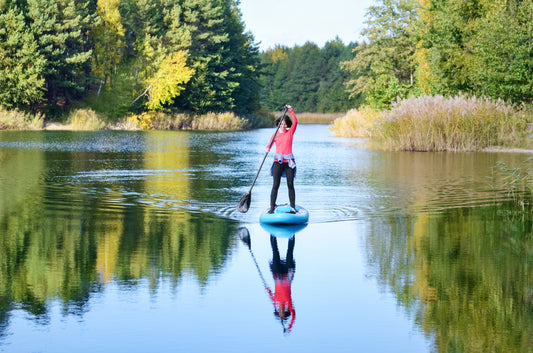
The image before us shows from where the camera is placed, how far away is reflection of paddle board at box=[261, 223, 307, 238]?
1334cm

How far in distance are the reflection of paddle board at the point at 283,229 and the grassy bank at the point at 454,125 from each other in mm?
23165

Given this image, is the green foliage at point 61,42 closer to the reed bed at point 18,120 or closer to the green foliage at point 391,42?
the reed bed at point 18,120

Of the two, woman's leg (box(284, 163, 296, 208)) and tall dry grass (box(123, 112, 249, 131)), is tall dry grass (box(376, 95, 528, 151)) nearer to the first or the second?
woman's leg (box(284, 163, 296, 208))

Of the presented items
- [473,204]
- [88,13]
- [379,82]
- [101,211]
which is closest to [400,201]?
[473,204]

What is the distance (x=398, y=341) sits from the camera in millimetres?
6863

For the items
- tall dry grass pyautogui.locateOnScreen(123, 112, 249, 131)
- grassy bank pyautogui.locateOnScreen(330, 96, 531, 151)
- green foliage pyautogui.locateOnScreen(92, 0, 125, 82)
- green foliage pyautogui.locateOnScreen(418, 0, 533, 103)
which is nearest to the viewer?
grassy bank pyautogui.locateOnScreen(330, 96, 531, 151)

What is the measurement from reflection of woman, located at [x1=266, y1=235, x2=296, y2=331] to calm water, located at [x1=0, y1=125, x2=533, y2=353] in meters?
0.08

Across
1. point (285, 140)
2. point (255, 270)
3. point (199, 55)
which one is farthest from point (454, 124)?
point (199, 55)

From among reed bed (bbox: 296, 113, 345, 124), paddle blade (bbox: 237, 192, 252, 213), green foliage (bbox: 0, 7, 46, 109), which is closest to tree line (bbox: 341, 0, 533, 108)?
paddle blade (bbox: 237, 192, 252, 213)

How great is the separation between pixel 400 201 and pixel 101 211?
6360 millimetres

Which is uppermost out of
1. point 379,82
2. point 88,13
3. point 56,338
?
point 88,13

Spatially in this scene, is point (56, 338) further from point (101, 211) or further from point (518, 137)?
point (518, 137)

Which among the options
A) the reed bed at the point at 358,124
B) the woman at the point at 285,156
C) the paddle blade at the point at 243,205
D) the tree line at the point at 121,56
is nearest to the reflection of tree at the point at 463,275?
the woman at the point at 285,156

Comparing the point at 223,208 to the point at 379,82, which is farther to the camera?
the point at 379,82
